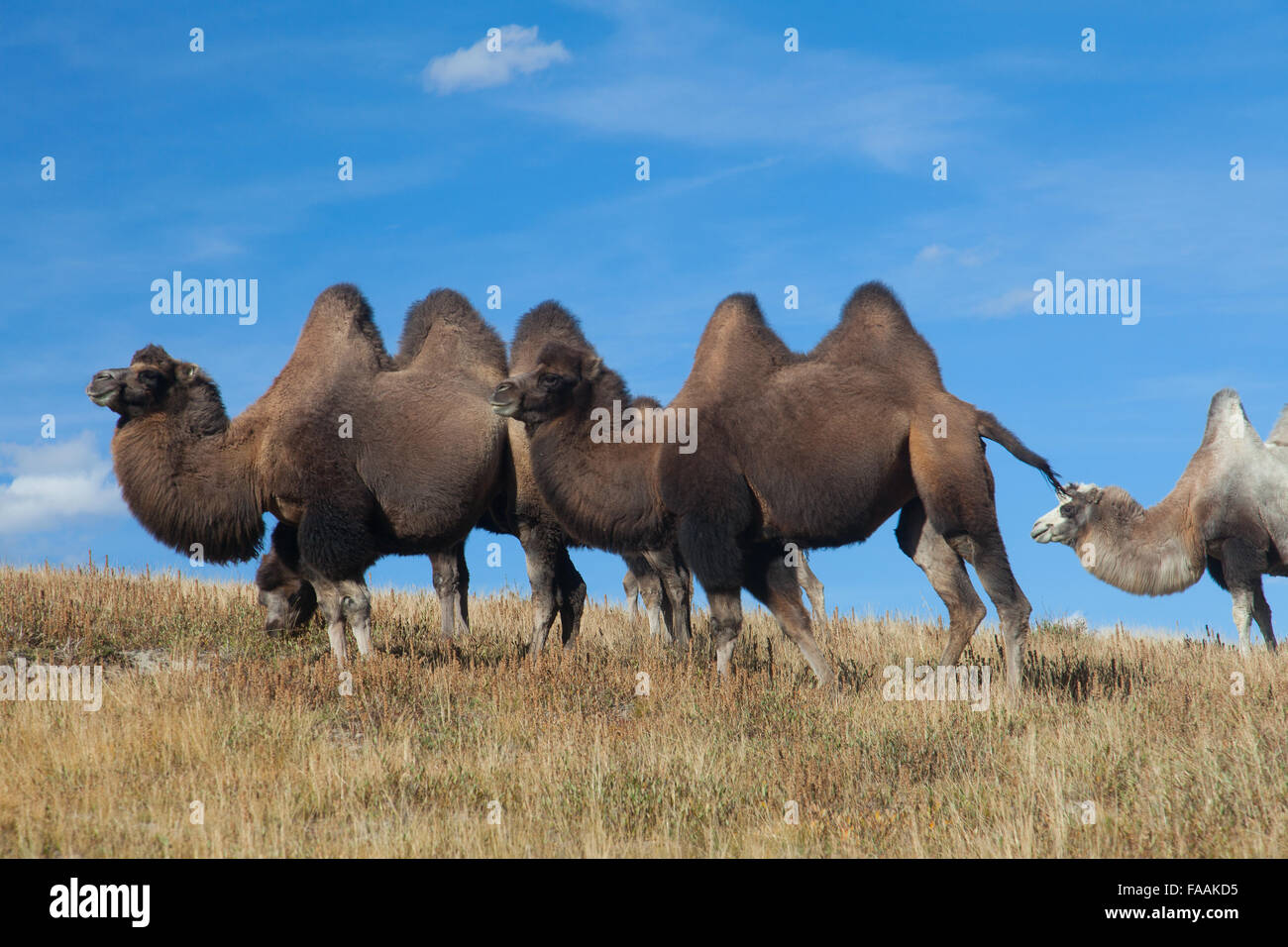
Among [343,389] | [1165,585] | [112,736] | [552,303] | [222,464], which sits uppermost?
[552,303]

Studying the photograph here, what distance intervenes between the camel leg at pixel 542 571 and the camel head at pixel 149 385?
363cm

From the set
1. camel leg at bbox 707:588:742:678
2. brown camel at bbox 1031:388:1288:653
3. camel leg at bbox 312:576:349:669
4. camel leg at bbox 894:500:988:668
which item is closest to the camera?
camel leg at bbox 707:588:742:678

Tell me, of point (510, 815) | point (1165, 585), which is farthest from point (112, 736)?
point (1165, 585)

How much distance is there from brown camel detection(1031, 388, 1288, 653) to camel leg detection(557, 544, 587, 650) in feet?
23.0

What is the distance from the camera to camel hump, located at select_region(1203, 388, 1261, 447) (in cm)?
1598

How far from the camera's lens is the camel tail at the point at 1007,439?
1088 cm

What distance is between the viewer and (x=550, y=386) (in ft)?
37.6

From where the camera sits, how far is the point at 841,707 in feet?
32.2

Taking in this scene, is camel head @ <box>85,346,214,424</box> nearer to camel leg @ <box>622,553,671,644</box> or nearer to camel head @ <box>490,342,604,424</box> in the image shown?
camel head @ <box>490,342,604,424</box>

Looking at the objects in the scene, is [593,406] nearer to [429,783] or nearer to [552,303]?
[552,303]

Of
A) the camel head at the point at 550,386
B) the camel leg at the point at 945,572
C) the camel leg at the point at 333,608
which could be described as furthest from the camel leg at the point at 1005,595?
the camel leg at the point at 333,608

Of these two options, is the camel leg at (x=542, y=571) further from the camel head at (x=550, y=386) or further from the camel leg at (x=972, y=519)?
the camel leg at (x=972, y=519)

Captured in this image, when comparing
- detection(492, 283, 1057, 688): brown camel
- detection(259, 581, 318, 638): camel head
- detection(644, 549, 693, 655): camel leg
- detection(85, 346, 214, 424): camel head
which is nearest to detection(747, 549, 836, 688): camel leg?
detection(492, 283, 1057, 688): brown camel

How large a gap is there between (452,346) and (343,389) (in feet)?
4.67
